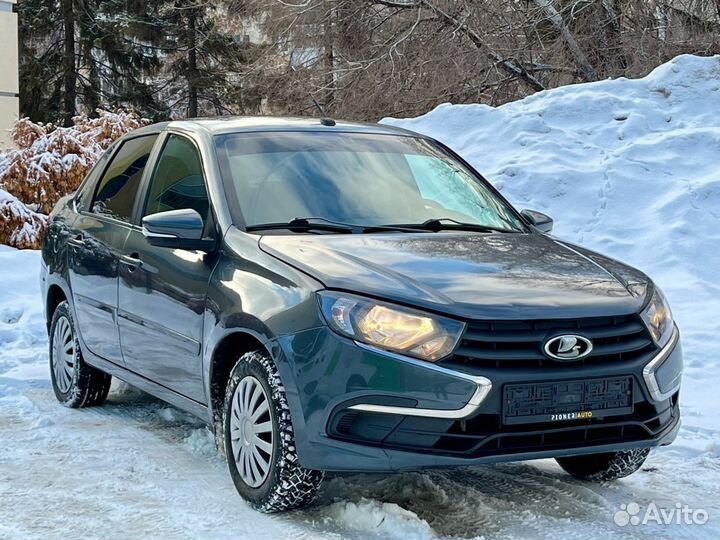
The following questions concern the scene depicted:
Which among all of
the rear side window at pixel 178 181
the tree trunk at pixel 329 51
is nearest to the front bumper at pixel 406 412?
the rear side window at pixel 178 181

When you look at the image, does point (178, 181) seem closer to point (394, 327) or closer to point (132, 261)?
point (132, 261)

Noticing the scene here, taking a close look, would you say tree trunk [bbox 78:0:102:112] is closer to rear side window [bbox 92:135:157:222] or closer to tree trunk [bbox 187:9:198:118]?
tree trunk [bbox 187:9:198:118]

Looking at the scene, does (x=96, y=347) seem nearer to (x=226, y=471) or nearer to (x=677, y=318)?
(x=226, y=471)

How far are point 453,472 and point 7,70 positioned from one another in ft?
53.5

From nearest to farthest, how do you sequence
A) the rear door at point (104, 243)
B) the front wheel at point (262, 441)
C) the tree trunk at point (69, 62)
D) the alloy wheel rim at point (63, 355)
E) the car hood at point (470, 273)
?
the car hood at point (470, 273) < the front wheel at point (262, 441) < the rear door at point (104, 243) < the alloy wheel rim at point (63, 355) < the tree trunk at point (69, 62)

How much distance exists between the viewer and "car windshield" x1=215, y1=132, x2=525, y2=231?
4.70 m

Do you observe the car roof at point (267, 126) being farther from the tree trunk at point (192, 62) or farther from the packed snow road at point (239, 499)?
the tree trunk at point (192, 62)

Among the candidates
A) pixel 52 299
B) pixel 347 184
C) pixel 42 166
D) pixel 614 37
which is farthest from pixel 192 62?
pixel 347 184

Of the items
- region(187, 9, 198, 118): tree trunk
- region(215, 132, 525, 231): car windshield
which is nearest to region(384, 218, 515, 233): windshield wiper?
region(215, 132, 525, 231): car windshield

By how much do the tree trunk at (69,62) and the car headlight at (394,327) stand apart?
31333mm

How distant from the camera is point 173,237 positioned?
4566 millimetres

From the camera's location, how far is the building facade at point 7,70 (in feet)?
60.3

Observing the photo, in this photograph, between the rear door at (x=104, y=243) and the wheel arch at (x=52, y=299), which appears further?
the wheel arch at (x=52, y=299)

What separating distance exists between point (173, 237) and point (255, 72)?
1872 centimetres
